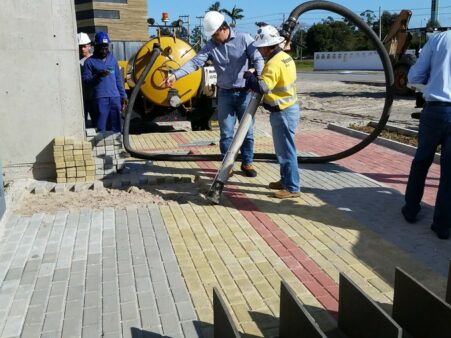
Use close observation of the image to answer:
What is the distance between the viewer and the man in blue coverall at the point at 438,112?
13.0ft

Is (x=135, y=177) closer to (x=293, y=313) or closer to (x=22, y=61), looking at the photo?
(x=22, y=61)

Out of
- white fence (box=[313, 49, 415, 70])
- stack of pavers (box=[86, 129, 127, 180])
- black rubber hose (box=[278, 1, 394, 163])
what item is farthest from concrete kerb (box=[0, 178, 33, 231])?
white fence (box=[313, 49, 415, 70])

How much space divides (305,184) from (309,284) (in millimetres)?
2504

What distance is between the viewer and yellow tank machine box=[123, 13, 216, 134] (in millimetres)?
9367

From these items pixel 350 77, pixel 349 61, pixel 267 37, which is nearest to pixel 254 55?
pixel 267 37

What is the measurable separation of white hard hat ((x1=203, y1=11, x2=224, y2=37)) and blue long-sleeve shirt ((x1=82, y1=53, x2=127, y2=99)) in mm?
2053

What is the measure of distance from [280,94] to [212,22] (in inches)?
46.3

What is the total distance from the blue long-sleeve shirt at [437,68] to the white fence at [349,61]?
3865cm

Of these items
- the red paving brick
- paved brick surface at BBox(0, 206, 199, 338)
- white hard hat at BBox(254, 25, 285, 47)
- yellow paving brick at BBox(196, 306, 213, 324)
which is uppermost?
white hard hat at BBox(254, 25, 285, 47)

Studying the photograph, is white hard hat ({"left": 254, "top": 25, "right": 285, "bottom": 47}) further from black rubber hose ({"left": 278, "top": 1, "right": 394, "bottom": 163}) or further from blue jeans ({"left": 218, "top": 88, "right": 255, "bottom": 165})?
blue jeans ({"left": 218, "top": 88, "right": 255, "bottom": 165})

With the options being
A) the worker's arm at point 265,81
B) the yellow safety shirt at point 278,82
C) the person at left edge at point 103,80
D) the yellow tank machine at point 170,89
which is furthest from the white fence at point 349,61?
the worker's arm at point 265,81

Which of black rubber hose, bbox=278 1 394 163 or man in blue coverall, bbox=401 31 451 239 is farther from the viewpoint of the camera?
black rubber hose, bbox=278 1 394 163

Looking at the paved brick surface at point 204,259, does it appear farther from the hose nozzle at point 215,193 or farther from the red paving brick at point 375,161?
the red paving brick at point 375,161

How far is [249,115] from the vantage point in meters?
5.16
